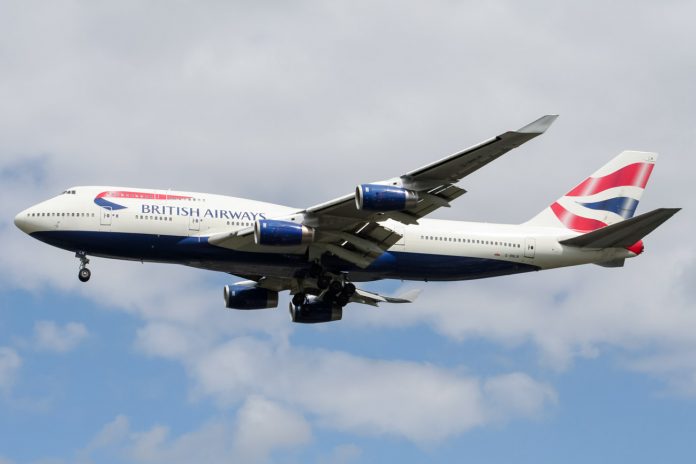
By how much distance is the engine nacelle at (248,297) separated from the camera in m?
60.2

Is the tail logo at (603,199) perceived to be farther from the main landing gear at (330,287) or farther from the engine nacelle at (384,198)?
the engine nacelle at (384,198)

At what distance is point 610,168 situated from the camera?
2375 inches

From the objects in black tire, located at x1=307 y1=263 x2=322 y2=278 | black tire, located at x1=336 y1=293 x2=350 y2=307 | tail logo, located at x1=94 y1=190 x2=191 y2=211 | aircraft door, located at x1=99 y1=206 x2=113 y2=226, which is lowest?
black tire, located at x1=336 y1=293 x2=350 y2=307

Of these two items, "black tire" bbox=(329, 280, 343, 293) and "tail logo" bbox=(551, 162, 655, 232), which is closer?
"black tire" bbox=(329, 280, 343, 293)

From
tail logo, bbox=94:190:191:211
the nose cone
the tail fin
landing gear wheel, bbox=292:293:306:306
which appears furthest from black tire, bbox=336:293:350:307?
the nose cone

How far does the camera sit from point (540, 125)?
141 ft

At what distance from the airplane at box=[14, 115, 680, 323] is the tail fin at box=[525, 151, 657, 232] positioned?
153mm

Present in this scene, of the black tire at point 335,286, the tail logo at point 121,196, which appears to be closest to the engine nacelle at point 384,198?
the black tire at point 335,286

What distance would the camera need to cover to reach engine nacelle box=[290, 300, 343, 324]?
2308 inches

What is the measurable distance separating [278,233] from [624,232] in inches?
591

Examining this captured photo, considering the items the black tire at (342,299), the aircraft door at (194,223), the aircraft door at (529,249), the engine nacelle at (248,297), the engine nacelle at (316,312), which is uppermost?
the aircraft door at (194,223)

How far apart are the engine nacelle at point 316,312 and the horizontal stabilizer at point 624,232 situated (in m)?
11.1

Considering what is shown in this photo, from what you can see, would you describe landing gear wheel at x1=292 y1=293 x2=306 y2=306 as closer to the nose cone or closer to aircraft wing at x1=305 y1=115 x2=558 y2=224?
aircraft wing at x1=305 y1=115 x2=558 y2=224

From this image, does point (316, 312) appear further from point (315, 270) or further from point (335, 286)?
point (315, 270)
